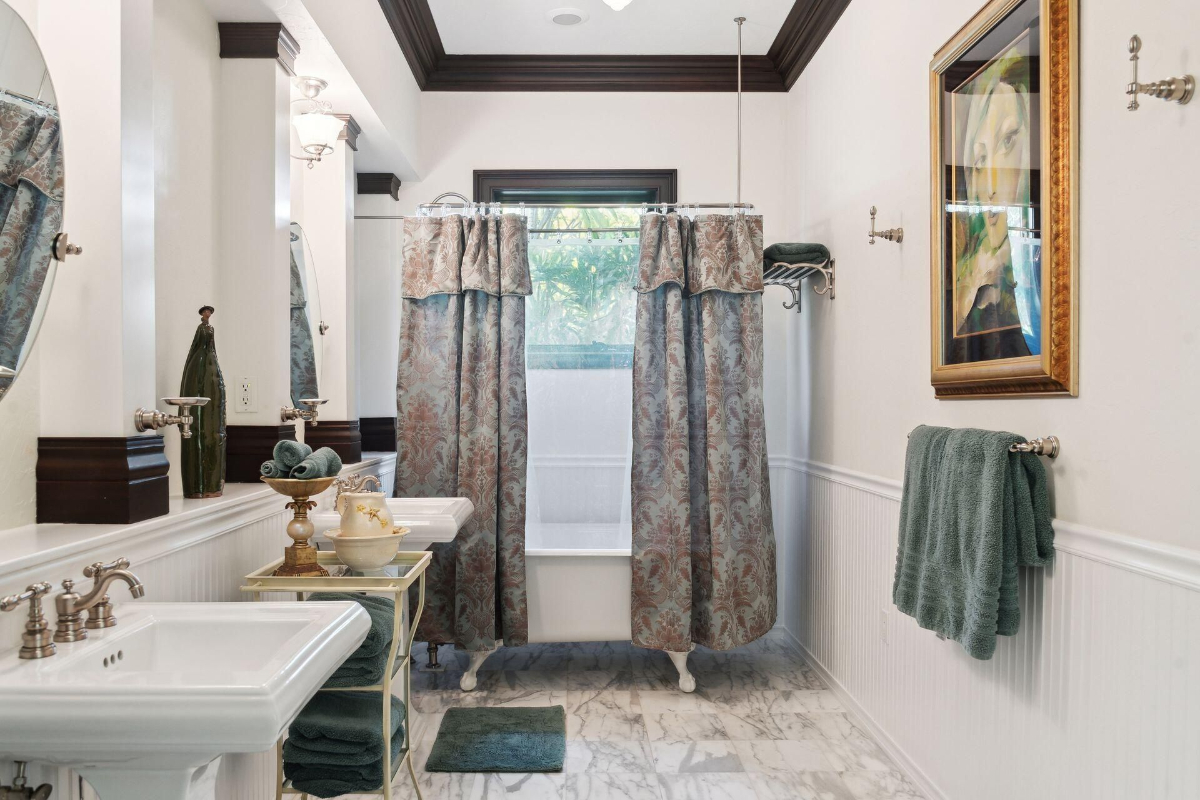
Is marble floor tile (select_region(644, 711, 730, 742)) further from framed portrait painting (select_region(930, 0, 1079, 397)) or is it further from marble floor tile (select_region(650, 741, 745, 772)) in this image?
framed portrait painting (select_region(930, 0, 1079, 397))

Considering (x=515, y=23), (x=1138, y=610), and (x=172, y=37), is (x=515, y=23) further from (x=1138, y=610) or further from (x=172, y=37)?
(x=1138, y=610)

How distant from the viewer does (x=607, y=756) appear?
2.52 meters

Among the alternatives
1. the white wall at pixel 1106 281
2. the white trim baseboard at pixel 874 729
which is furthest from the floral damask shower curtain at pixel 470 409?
the white wall at pixel 1106 281

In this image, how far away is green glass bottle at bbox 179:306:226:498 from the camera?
1893mm

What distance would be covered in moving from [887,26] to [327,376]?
2262 mm

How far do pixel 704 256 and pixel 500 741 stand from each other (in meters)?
1.86

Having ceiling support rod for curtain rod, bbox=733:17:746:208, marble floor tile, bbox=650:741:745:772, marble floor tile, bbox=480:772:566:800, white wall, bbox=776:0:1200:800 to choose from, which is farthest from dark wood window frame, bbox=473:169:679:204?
marble floor tile, bbox=480:772:566:800

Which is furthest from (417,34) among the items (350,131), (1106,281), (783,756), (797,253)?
(783,756)

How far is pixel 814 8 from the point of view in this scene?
3.12 m

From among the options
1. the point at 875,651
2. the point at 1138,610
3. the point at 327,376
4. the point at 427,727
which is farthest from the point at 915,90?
the point at 427,727

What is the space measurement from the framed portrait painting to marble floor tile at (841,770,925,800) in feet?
3.68

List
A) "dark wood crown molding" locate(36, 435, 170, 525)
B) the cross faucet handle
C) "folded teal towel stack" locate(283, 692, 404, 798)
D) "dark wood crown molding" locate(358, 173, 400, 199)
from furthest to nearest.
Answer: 1. "dark wood crown molding" locate(358, 173, 400, 199)
2. "folded teal towel stack" locate(283, 692, 404, 798)
3. "dark wood crown molding" locate(36, 435, 170, 525)
4. the cross faucet handle

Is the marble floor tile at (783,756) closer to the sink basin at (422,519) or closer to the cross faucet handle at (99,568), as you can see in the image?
the sink basin at (422,519)

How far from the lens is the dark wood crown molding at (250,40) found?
224cm
